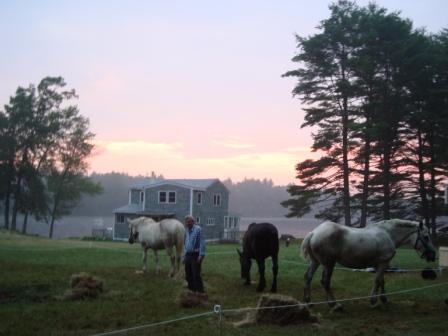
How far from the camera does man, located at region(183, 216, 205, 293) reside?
12188 mm

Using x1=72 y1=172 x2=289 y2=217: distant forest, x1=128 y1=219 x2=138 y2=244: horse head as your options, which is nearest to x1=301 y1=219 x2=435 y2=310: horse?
x1=128 y1=219 x2=138 y2=244: horse head

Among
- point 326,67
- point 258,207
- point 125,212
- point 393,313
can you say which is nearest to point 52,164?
point 125,212

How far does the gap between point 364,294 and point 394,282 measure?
2424mm

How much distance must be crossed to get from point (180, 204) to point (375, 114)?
21995 millimetres

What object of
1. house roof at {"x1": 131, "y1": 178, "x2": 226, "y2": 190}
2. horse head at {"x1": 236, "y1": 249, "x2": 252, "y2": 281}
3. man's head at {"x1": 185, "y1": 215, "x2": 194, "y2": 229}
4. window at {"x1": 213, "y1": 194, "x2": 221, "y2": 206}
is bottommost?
horse head at {"x1": 236, "y1": 249, "x2": 252, "y2": 281}

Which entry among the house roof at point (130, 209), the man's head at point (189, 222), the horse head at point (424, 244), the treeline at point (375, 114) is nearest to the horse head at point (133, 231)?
the man's head at point (189, 222)

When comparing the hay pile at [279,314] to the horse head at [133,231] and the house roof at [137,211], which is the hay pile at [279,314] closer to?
the horse head at [133,231]

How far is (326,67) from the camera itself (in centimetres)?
3634

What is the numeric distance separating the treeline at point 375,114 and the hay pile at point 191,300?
2328cm

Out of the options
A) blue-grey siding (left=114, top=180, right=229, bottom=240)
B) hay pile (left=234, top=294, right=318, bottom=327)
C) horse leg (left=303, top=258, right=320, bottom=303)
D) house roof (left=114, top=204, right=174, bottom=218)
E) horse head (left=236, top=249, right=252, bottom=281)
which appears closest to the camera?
hay pile (left=234, top=294, right=318, bottom=327)

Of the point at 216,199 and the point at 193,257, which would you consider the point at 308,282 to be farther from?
the point at 216,199

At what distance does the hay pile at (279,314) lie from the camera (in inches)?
353

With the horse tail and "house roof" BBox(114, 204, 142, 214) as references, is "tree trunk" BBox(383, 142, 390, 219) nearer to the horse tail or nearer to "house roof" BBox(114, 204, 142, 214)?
the horse tail

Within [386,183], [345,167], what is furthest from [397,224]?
[345,167]
